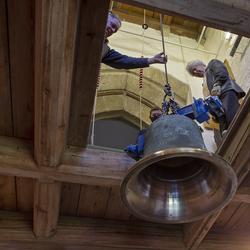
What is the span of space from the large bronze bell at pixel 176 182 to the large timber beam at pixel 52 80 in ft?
1.46

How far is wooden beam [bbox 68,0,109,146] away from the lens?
150 centimetres

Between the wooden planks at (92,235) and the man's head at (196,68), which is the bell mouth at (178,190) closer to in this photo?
the wooden planks at (92,235)

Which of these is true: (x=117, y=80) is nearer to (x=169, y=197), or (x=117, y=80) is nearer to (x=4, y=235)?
(x=4, y=235)

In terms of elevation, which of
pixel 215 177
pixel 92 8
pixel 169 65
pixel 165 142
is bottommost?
pixel 169 65

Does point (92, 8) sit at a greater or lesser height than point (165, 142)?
greater

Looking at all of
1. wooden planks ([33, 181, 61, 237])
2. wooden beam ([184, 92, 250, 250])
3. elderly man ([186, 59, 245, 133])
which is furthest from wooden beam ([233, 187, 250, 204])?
wooden planks ([33, 181, 61, 237])

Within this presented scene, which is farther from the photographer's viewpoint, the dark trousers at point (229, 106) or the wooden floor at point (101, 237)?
the dark trousers at point (229, 106)

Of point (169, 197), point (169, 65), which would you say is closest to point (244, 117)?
point (169, 197)

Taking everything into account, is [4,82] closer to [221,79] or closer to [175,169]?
[175,169]

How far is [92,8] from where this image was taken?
58.5 inches

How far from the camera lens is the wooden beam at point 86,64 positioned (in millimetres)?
1501

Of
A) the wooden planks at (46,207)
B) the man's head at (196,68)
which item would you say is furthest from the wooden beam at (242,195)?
the man's head at (196,68)

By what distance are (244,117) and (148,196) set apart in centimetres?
70

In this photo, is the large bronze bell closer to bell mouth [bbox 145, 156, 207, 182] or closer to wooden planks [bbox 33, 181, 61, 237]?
bell mouth [bbox 145, 156, 207, 182]
